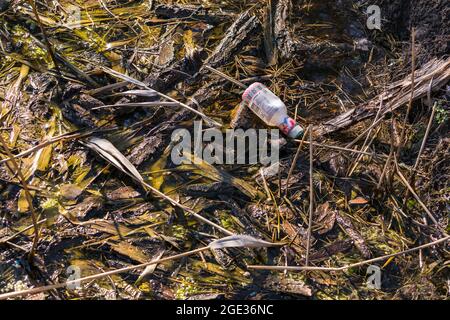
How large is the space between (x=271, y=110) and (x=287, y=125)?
112 millimetres

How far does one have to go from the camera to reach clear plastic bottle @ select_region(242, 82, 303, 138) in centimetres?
263

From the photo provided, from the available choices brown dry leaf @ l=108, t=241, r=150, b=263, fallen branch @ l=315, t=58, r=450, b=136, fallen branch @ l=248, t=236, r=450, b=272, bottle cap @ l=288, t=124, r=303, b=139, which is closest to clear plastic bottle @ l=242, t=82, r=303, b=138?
bottle cap @ l=288, t=124, r=303, b=139

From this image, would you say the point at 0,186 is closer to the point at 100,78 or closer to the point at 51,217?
the point at 51,217

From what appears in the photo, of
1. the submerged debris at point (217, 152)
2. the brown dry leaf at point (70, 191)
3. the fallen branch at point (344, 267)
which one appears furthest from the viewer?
the brown dry leaf at point (70, 191)

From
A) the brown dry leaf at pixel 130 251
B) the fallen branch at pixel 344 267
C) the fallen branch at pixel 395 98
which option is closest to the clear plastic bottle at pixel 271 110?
the fallen branch at pixel 395 98

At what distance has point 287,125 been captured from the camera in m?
2.63

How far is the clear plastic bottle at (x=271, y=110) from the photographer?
263 cm

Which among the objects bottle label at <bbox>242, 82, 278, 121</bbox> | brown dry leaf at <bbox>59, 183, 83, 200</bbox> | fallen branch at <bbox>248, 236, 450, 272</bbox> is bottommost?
fallen branch at <bbox>248, 236, 450, 272</bbox>

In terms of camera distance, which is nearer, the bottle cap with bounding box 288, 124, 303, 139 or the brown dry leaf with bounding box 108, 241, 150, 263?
the brown dry leaf with bounding box 108, 241, 150, 263

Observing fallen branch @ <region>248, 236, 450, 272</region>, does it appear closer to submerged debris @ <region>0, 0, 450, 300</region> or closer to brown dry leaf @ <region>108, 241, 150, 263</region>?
submerged debris @ <region>0, 0, 450, 300</region>

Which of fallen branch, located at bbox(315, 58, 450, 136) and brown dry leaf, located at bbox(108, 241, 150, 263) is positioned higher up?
fallen branch, located at bbox(315, 58, 450, 136)

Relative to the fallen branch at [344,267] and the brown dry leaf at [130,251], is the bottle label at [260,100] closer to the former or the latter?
the fallen branch at [344,267]

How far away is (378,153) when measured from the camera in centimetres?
262

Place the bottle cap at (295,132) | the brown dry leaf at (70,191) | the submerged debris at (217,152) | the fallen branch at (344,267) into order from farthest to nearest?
the bottle cap at (295,132) → the brown dry leaf at (70,191) → the submerged debris at (217,152) → the fallen branch at (344,267)
